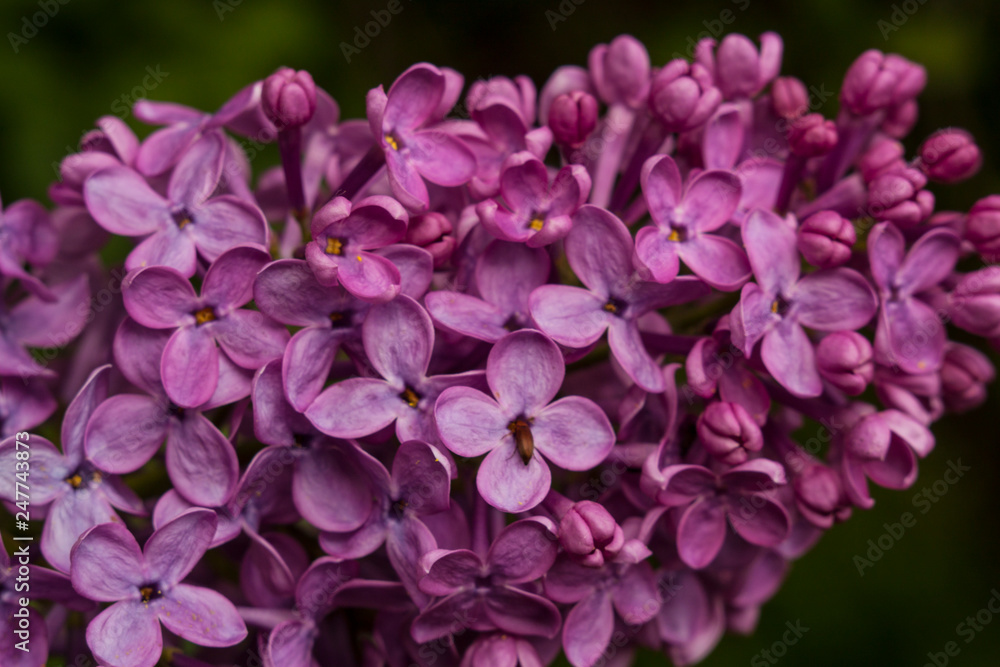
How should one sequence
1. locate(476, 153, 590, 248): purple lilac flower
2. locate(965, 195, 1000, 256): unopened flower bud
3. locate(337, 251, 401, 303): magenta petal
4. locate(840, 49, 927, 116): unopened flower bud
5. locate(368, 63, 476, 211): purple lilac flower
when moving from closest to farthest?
locate(337, 251, 401, 303): magenta petal, locate(476, 153, 590, 248): purple lilac flower, locate(368, 63, 476, 211): purple lilac flower, locate(965, 195, 1000, 256): unopened flower bud, locate(840, 49, 927, 116): unopened flower bud

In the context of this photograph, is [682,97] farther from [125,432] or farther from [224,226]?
[125,432]

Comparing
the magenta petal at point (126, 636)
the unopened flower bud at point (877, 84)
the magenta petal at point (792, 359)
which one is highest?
the unopened flower bud at point (877, 84)

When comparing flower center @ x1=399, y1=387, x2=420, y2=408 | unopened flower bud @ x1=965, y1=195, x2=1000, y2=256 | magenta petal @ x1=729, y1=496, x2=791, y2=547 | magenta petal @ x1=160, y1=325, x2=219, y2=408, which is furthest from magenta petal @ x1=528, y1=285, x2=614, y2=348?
unopened flower bud @ x1=965, y1=195, x2=1000, y2=256

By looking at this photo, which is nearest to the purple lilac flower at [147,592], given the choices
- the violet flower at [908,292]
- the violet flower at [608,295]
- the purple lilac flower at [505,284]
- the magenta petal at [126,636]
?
the magenta petal at [126,636]

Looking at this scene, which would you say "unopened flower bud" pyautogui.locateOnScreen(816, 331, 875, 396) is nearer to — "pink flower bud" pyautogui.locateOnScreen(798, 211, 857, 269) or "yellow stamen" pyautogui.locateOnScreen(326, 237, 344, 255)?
"pink flower bud" pyautogui.locateOnScreen(798, 211, 857, 269)

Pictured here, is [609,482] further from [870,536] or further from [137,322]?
[870,536]

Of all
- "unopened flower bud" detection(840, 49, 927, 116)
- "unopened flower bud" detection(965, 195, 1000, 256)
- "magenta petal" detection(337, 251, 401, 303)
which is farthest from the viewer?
"unopened flower bud" detection(840, 49, 927, 116)

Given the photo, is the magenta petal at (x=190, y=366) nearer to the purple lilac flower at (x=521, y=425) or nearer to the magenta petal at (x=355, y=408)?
the magenta petal at (x=355, y=408)
